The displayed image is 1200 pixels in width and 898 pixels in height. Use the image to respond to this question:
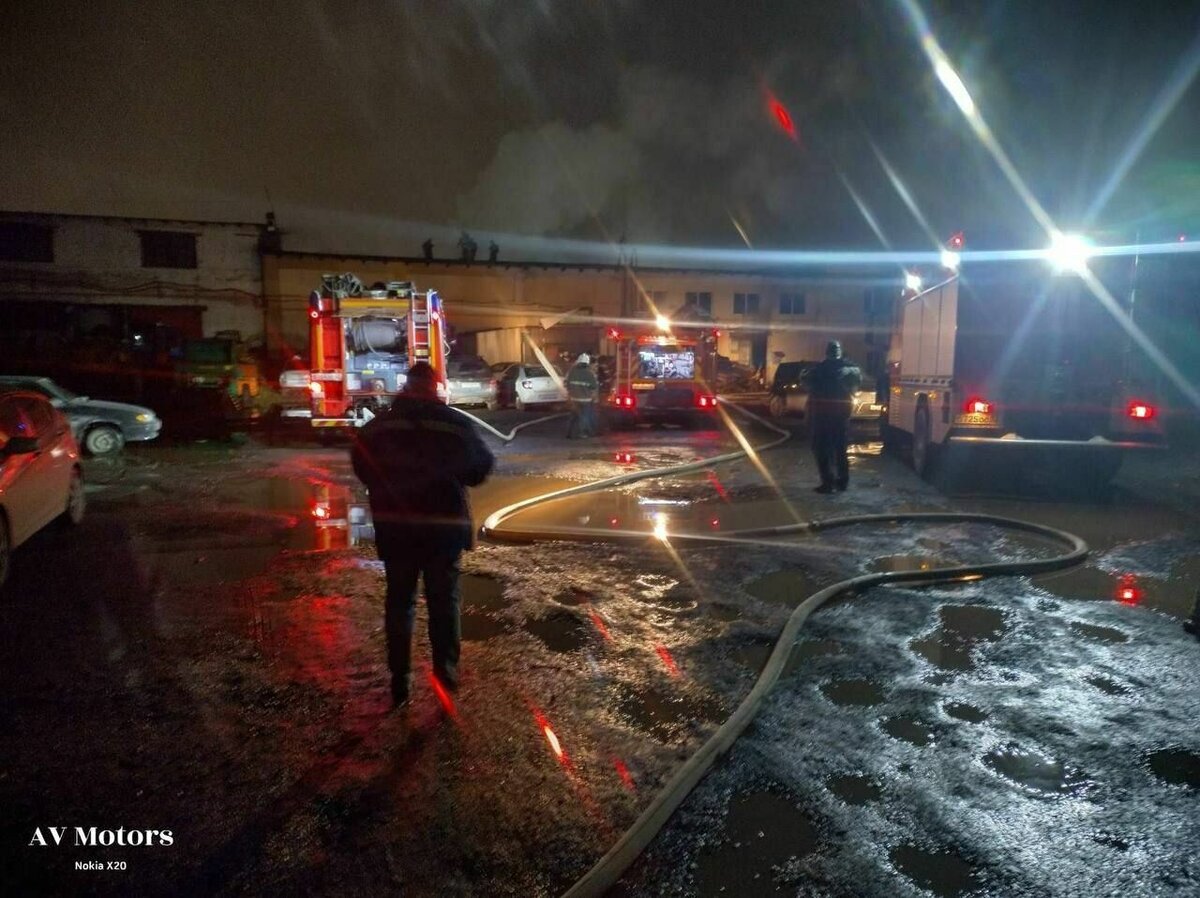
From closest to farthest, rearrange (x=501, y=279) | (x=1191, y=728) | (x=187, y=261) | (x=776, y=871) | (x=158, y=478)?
1. (x=776, y=871)
2. (x=1191, y=728)
3. (x=158, y=478)
4. (x=187, y=261)
5. (x=501, y=279)

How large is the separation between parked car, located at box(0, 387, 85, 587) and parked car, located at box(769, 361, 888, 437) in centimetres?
1407

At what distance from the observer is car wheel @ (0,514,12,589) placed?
6.05m

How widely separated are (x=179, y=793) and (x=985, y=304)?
32.6 feet

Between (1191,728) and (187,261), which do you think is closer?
(1191,728)

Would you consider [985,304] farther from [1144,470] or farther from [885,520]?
[1144,470]

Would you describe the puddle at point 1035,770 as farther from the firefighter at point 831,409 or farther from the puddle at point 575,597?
the firefighter at point 831,409

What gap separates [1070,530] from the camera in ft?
26.6

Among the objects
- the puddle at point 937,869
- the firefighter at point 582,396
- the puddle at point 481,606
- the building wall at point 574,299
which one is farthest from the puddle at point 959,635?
the building wall at point 574,299

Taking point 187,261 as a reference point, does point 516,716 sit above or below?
below

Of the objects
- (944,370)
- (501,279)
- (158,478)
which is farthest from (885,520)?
(501,279)

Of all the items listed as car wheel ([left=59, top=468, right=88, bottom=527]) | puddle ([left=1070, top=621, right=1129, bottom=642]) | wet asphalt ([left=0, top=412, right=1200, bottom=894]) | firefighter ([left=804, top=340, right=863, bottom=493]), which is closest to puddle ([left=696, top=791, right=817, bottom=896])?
wet asphalt ([left=0, top=412, right=1200, bottom=894])

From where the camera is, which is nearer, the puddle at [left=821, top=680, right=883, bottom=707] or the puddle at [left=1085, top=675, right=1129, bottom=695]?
the puddle at [left=821, top=680, right=883, bottom=707]

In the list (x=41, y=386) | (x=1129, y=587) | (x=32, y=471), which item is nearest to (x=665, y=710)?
(x=1129, y=587)

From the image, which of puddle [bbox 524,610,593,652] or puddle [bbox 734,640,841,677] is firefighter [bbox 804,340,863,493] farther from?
puddle [bbox 524,610,593,652]
